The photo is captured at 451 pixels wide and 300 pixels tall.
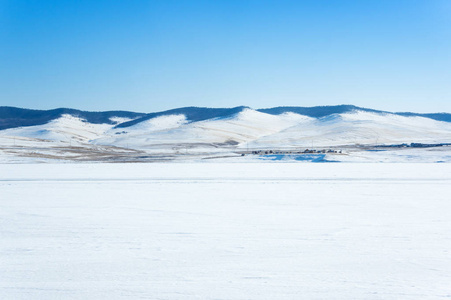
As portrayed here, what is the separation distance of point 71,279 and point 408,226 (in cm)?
664

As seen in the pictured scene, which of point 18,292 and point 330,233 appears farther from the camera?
point 330,233

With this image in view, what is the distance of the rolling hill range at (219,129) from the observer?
71.1 metres

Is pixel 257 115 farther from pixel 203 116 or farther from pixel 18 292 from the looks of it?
pixel 18 292

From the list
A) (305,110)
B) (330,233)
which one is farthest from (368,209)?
(305,110)

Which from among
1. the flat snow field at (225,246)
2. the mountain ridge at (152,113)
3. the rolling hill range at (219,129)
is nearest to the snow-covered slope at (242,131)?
the rolling hill range at (219,129)

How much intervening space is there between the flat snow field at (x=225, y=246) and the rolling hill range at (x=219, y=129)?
41370mm

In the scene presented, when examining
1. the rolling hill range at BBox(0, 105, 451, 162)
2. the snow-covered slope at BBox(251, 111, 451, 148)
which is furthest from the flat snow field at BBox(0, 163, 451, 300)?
the snow-covered slope at BBox(251, 111, 451, 148)

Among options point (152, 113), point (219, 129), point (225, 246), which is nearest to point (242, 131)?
point (219, 129)

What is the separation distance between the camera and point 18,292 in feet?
16.6

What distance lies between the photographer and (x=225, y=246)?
693 centimetres

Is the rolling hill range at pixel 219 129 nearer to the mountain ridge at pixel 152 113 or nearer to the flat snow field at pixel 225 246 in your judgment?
the mountain ridge at pixel 152 113

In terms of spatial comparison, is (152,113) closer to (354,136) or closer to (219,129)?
(219,129)

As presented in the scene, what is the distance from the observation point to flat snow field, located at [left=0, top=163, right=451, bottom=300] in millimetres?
5203

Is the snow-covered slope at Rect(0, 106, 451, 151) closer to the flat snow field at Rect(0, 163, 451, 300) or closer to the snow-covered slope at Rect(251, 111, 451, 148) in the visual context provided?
the snow-covered slope at Rect(251, 111, 451, 148)
